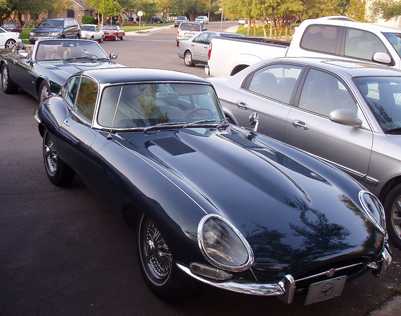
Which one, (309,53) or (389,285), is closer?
(389,285)

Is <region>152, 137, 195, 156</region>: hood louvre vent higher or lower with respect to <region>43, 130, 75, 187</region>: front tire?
higher

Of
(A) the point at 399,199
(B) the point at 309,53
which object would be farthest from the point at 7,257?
(B) the point at 309,53

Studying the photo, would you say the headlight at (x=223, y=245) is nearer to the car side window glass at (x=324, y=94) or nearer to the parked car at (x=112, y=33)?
the car side window glass at (x=324, y=94)

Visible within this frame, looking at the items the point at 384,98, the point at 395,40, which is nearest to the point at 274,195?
the point at 384,98

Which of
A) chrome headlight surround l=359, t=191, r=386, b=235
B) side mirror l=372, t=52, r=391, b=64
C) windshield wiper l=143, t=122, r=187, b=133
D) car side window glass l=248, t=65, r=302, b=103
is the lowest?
chrome headlight surround l=359, t=191, r=386, b=235

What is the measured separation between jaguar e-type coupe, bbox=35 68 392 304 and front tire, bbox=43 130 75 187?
39 centimetres

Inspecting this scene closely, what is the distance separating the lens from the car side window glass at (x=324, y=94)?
483 cm

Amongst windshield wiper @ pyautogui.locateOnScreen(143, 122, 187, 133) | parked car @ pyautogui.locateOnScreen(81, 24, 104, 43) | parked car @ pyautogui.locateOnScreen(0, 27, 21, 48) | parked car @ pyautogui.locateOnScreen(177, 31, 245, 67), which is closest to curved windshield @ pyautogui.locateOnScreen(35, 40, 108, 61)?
windshield wiper @ pyautogui.locateOnScreen(143, 122, 187, 133)

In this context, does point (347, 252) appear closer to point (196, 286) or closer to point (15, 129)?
point (196, 286)

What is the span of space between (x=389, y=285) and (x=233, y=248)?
1.75 meters

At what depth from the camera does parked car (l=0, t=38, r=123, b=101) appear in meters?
8.21

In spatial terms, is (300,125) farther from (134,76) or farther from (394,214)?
(134,76)

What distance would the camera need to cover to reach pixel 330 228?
9.14ft

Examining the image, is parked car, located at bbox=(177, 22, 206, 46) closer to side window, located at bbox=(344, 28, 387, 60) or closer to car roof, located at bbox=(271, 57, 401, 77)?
side window, located at bbox=(344, 28, 387, 60)
